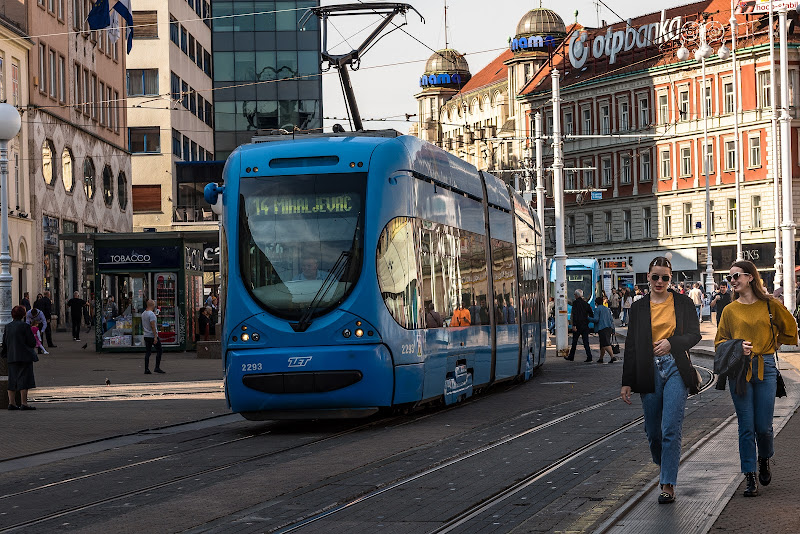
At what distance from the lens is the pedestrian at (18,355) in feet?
72.4

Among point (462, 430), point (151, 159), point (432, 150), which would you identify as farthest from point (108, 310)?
point (151, 159)

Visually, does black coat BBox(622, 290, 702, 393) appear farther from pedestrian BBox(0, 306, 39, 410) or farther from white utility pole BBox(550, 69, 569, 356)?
white utility pole BBox(550, 69, 569, 356)

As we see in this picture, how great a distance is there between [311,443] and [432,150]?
16.9ft

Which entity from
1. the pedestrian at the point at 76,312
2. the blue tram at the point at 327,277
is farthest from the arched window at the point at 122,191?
the blue tram at the point at 327,277

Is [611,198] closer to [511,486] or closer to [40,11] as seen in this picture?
[40,11]

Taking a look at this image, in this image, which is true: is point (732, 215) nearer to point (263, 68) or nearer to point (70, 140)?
point (263, 68)

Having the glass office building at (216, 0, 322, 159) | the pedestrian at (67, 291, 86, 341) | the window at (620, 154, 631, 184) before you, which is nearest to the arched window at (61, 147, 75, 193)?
the pedestrian at (67, 291, 86, 341)

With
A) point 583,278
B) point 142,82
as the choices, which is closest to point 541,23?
point 142,82

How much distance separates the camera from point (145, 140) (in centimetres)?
7919

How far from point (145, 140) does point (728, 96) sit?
3171 cm

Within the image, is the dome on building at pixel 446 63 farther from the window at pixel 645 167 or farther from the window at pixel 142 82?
the window at pixel 142 82

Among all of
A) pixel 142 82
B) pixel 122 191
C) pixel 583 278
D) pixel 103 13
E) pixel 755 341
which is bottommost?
pixel 755 341

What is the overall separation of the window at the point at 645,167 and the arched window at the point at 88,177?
3774cm

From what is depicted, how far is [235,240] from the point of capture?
17484 mm
